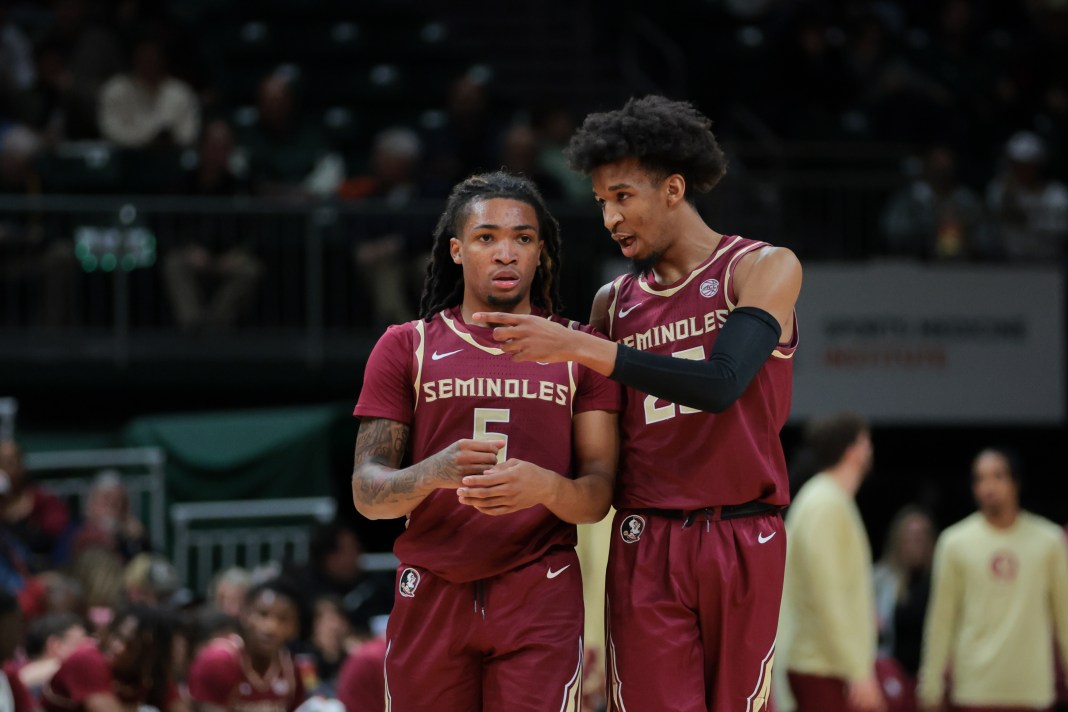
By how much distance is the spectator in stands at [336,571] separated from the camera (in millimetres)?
10289

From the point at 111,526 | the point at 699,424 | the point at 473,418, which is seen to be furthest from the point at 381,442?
the point at 111,526

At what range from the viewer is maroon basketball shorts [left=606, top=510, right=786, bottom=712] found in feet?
15.4

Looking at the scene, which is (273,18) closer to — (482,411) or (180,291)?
(180,291)

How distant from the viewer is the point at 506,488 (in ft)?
14.3

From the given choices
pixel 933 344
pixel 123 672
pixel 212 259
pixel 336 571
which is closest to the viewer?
pixel 123 672

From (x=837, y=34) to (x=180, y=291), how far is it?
276 inches

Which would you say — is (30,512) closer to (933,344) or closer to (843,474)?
(843,474)

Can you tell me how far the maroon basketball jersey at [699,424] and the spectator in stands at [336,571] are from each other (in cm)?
547

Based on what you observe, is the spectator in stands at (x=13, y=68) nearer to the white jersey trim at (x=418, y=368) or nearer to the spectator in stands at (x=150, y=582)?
the spectator in stands at (x=150, y=582)

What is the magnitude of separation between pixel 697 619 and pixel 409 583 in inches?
32.4

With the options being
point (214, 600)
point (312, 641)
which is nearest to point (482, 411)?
point (312, 641)

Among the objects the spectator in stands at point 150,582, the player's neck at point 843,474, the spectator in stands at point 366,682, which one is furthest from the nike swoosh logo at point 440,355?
the spectator in stands at point 150,582

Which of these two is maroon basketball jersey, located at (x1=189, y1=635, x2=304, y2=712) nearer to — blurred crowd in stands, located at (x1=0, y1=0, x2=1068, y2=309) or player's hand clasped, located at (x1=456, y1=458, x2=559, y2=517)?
player's hand clasped, located at (x1=456, y1=458, x2=559, y2=517)

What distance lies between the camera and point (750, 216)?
1329 centimetres
